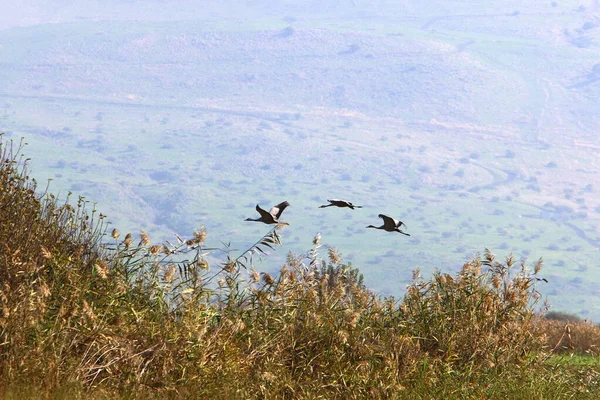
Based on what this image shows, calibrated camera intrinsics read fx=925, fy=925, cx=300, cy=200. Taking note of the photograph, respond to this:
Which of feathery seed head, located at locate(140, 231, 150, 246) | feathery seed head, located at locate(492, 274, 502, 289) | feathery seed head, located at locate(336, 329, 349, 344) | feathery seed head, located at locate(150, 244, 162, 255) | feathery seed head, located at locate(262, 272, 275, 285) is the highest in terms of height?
feathery seed head, located at locate(140, 231, 150, 246)

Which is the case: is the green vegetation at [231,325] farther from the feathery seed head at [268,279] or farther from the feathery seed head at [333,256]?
the feathery seed head at [333,256]

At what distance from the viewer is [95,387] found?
6320 millimetres

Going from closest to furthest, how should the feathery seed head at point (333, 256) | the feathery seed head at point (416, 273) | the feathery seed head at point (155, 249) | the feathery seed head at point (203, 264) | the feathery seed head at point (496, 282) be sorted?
1. the feathery seed head at point (203, 264)
2. the feathery seed head at point (155, 249)
3. the feathery seed head at point (333, 256)
4. the feathery seed head at point (496, 282)
5. the feathery seed head at point (416, 273)

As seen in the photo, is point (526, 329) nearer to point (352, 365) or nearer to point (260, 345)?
point (352, 365)

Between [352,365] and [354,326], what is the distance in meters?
0.32

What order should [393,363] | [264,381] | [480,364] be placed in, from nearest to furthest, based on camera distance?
[264,381] → [393,363] → [480,364]

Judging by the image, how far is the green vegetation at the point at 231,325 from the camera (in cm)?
655

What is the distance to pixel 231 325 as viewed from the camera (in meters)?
7.44

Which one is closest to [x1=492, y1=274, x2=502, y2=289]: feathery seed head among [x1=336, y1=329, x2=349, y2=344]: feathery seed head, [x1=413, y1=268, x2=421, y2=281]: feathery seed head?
[x1=413, y1=268, x2=421, y2=281]: feathery seed head

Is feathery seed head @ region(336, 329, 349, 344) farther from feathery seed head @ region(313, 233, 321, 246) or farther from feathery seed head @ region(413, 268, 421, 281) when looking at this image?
feathery seed head @ region(413, 268, 421, 281)

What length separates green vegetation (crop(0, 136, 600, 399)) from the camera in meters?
6.55

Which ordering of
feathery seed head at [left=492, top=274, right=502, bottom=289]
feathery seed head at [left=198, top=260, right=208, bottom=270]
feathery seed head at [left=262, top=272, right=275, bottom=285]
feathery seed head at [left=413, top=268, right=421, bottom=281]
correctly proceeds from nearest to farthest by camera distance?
feathery seed head at [left=198, top=260, right=208, bottom=270], feathery seed head at [left=262, top=272, right=275, bottom=285], feathery seed head at [left=492, top=274, right=502, bottom=289], feathery seed head at [left=413, top=268, right=421, bottom=281]

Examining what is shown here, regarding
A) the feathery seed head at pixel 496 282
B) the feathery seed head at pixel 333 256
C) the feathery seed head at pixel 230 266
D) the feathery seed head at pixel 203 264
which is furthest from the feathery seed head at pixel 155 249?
the feathery seed head at pixel 496 282

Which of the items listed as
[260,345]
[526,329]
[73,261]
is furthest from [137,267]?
[526,329]
